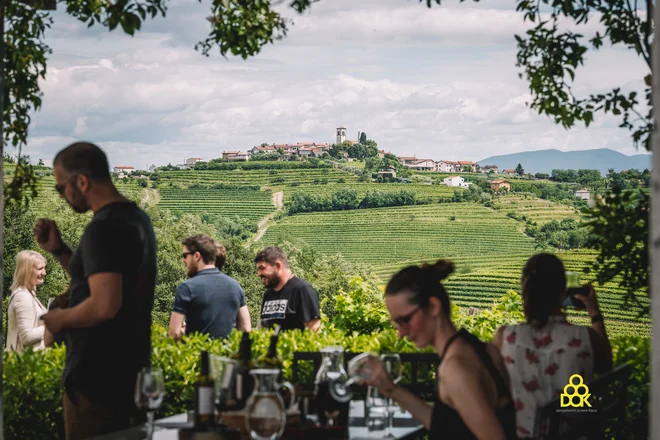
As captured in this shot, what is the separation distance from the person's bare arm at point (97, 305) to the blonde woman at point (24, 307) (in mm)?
2181

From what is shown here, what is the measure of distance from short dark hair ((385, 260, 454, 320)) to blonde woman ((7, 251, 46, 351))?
2.88 metres

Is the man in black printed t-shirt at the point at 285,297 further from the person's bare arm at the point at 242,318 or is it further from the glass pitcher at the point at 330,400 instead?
the glass pitcher at the point at 330,400

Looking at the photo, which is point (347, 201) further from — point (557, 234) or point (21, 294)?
point (21, 294)

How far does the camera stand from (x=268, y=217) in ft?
180

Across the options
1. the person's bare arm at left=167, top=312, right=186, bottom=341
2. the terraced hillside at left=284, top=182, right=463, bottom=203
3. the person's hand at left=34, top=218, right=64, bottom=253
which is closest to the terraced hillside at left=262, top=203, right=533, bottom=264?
the terraced hillside at left=284, top=182, right=463, bottom=203

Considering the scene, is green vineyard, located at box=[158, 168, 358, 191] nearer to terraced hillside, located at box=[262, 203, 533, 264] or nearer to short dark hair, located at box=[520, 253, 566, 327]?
terraced hillside, located at box=[262, 203, 533, 264]

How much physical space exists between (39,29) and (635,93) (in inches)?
99.7

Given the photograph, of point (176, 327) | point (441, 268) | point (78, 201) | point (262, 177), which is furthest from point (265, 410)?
point (262, 177)

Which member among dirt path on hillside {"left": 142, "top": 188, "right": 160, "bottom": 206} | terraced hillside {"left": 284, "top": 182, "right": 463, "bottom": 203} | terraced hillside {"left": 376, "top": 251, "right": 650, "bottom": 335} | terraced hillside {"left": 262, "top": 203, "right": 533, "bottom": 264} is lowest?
terraced hillside {"left": 376, "top": 251, "right": 650, "bottom": 335}

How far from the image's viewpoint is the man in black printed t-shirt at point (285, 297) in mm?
4656

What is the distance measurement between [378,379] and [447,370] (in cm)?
26

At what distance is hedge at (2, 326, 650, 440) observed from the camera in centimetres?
354

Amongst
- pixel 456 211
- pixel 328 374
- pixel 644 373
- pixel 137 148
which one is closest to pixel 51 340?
pixel 328 374

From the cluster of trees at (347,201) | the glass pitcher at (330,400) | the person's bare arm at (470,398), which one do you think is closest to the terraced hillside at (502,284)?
the cluster of trees at (347,201)
